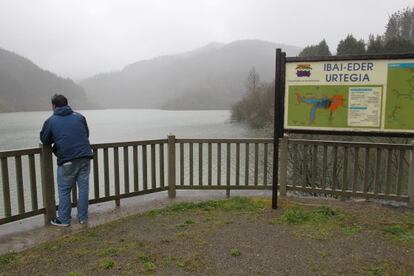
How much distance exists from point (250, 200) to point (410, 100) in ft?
8.64

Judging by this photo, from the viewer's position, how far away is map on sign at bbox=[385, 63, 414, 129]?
15.3 feet

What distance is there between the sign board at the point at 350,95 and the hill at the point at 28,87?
124 metres

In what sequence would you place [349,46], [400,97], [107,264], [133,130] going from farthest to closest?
[133,130] → [349,46] → [400,97] → [107,264]

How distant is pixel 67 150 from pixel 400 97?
4.39 meters

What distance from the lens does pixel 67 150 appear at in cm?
456

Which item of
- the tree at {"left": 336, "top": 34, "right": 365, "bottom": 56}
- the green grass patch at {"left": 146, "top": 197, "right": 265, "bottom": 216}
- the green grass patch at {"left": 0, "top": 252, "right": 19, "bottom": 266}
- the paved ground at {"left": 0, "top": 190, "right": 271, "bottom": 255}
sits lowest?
the paved ground at {"left": 0, "top": 190, "right": 271, "bottom": 255}

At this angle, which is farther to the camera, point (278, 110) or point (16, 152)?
Answer: point (278, 110)

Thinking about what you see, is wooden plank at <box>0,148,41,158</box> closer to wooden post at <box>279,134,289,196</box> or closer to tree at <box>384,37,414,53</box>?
wooden post at <box>279,134,289,196</box>

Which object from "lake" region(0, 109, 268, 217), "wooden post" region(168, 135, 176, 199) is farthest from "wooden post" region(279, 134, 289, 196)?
"lake" region(0, 109, 268, 217)

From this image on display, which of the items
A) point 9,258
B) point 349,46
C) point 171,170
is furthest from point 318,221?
point 349,46

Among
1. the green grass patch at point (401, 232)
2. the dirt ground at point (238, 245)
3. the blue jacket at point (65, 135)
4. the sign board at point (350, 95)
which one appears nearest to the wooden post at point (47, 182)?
the blue jacket at point (65, 135)

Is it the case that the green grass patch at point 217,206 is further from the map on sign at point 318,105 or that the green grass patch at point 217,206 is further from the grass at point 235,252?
the grass at point 235,252

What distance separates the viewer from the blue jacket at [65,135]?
4523mm

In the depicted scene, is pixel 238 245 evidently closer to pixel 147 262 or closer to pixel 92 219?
pixel 147 262
